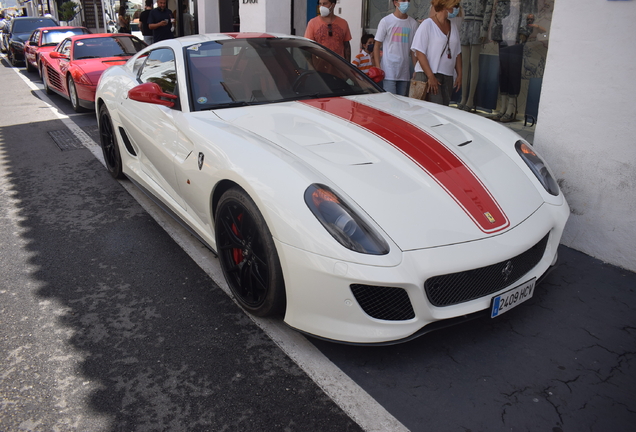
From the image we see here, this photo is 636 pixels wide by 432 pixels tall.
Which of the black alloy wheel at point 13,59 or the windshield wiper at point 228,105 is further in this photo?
the black alloy wheel at point 13,59

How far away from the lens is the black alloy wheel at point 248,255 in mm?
2619

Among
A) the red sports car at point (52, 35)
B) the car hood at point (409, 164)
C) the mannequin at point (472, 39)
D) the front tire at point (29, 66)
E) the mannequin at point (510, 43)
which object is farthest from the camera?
the front tire at point (29, 66)

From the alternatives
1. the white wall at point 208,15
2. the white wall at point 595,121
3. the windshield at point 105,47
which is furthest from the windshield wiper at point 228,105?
the white wall at point 208,15

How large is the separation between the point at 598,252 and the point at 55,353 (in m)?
3.51

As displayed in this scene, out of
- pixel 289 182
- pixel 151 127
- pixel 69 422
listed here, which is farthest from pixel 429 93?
Answer: pixel 69 422

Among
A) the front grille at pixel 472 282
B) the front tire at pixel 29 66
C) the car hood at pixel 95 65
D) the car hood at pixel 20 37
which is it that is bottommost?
the front tire at pixel 29 66

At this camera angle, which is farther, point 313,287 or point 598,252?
point 598,252

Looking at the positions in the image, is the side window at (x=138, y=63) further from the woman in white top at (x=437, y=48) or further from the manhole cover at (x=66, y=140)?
the woman in white top at (x=437, y=48)

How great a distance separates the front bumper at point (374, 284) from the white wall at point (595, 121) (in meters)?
1.52

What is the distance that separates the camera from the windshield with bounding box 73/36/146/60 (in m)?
9.41

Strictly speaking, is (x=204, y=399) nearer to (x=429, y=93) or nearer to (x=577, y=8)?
(x=577, y=8)

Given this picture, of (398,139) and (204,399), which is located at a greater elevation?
(398,139)

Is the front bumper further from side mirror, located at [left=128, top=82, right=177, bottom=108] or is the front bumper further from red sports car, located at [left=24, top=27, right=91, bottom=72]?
red sports car, located at [left=24, top=27, right=91, bottom=72]

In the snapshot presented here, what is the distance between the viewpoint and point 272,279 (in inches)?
103
